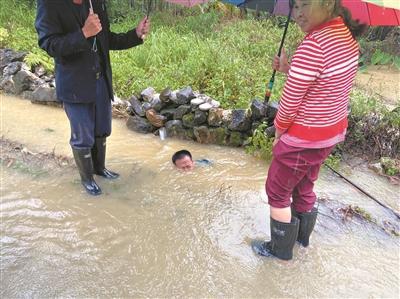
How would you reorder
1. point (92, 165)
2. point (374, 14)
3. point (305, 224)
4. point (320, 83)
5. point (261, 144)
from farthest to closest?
point (261, 144) → point (92, 165) → point (305, 224) → point (374, 14) → point (320, 83)

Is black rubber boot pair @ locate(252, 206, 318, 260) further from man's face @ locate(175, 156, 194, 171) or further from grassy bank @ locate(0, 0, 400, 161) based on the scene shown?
grassy bank @ locate(0, 0, 400, 161)

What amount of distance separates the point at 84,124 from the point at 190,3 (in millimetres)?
1526

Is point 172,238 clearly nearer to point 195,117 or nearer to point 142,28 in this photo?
point 142,28

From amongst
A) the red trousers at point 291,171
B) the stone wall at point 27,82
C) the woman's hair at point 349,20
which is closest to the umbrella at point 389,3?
the woman's hair at point 349,20

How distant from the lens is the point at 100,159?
13.4 feet

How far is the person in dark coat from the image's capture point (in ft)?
9.96

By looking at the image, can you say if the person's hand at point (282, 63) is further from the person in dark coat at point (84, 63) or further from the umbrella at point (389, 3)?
the person in dark coat at point (84, 63)

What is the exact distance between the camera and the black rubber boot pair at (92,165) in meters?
3.71

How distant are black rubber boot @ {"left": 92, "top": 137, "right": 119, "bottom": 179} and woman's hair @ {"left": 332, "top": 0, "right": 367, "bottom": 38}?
249cm

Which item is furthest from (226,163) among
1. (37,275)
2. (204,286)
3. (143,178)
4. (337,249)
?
(37,275)

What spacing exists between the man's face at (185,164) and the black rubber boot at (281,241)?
1.44m

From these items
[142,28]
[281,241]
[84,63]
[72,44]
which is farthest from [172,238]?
[142,28]

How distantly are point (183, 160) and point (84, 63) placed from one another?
1.58 meters

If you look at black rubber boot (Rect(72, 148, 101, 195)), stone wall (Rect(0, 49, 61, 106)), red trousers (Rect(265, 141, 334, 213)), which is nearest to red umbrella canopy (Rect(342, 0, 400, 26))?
red trousers (Rect(265, 141, 334, 213))
